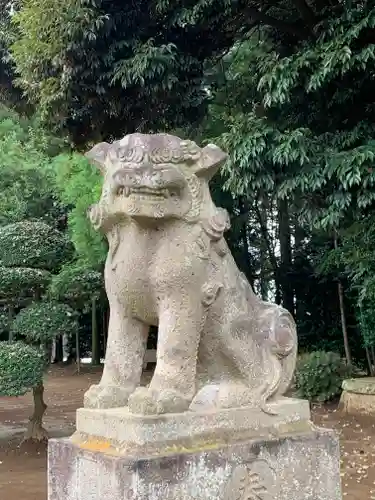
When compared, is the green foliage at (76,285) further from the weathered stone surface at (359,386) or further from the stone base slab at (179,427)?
the stone base slab at (179,427)

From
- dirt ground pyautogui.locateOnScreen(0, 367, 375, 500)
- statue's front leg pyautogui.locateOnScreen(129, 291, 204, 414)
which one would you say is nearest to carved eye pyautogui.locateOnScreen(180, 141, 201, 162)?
statue's front leg pyautogui.locateOnScreen(129, 291, 204, 414)

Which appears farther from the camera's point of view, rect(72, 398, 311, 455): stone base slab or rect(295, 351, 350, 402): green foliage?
rect(295, 351, 350, 402): green foliage

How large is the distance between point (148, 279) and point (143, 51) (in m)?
4.75

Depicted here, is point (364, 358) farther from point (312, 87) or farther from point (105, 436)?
point (105, 436)

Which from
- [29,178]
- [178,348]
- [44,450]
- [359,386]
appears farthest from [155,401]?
[29,178]

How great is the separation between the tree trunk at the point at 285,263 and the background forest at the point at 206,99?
12.5 ft

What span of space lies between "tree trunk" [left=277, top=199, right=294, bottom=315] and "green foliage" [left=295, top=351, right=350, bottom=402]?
346 cm

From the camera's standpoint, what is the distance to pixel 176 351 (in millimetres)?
2916

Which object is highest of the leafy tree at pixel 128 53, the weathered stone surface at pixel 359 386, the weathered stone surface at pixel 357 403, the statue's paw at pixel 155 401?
the leafy tree at pixel 128 53

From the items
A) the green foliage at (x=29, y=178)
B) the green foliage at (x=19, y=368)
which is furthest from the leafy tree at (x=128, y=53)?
the green foliage at (x=29, y=178)

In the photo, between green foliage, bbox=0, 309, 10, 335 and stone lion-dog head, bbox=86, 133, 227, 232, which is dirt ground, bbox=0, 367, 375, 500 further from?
stone lion-dog head, bbox=86, 133, 227, 232

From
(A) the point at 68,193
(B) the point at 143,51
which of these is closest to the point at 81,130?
(B) the point at 143,51

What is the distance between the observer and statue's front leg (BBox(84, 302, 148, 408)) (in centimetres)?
305

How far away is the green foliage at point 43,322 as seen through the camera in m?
7.30
